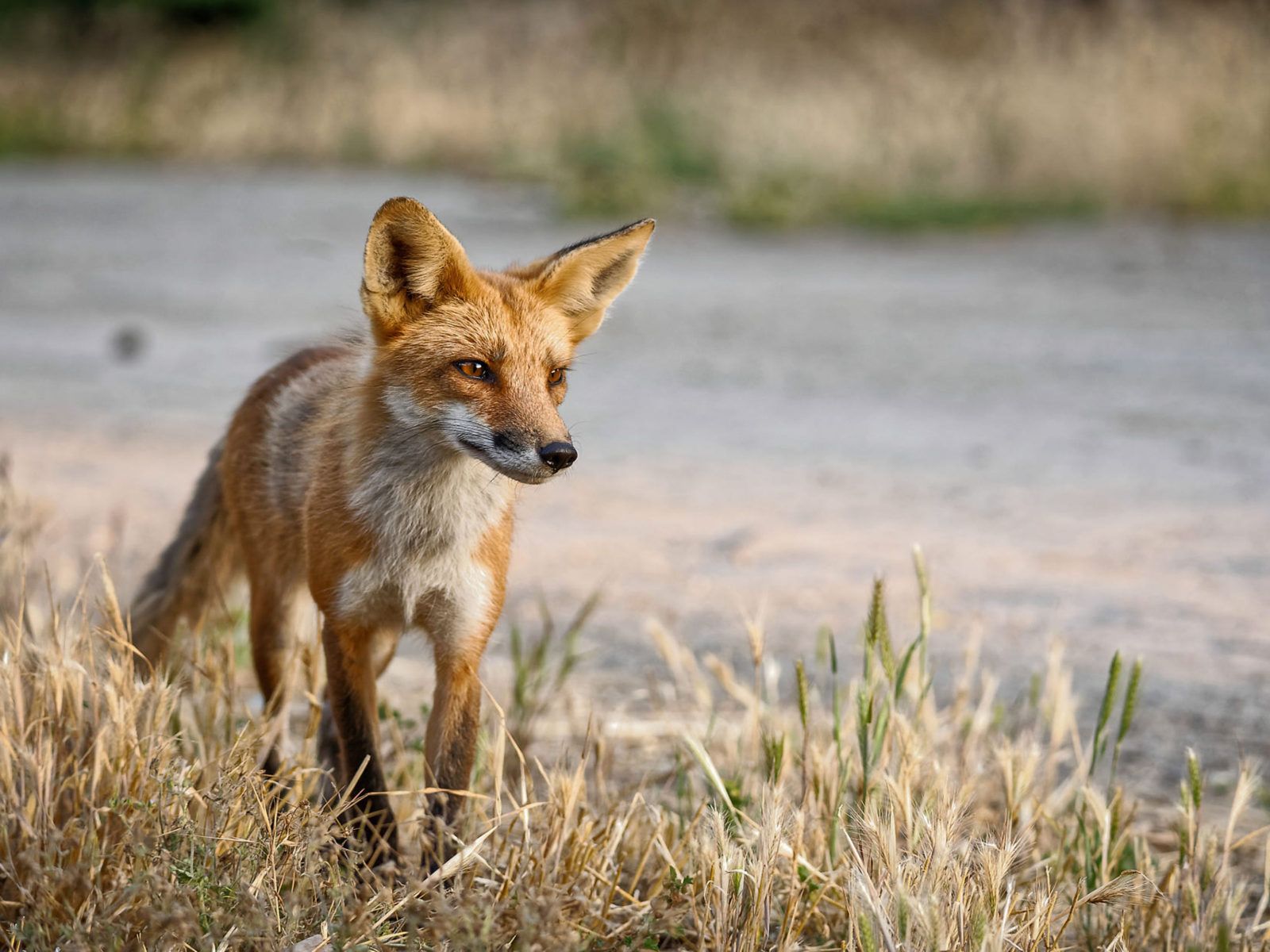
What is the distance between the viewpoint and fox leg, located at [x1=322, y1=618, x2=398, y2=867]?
10.6 ft

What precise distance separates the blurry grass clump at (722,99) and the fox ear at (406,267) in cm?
1118

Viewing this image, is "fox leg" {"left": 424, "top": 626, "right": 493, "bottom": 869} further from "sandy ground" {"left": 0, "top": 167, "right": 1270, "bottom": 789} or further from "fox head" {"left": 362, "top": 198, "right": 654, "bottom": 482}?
"sandy ground" {"left": 0, "top": 167, "right": 1270, "bottom": 789}

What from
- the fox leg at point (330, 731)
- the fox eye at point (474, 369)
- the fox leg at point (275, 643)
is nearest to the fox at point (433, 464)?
the fox eye at point (474, 369)

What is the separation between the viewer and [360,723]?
328 centimetres

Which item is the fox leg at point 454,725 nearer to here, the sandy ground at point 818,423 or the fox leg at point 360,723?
the fox leg at point 360,723

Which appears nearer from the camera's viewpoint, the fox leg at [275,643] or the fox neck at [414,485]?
the fox neck at [414,485]

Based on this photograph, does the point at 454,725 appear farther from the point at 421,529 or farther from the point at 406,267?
the point at 406,267

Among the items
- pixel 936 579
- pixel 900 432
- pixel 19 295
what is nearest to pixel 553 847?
pixel 936 579

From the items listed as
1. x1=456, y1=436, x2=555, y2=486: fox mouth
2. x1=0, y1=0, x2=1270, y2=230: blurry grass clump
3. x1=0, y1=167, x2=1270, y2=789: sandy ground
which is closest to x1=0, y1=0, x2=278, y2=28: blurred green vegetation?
x1=0, y1=0, x2=1270, y2=230: blurry grass clump

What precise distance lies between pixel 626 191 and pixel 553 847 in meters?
12.1

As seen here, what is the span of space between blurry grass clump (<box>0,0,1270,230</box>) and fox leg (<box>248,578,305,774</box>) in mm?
10955

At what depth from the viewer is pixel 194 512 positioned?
4.23m

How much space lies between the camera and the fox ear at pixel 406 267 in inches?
124

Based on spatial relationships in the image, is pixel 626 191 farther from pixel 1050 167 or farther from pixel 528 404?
pixel 528 404
